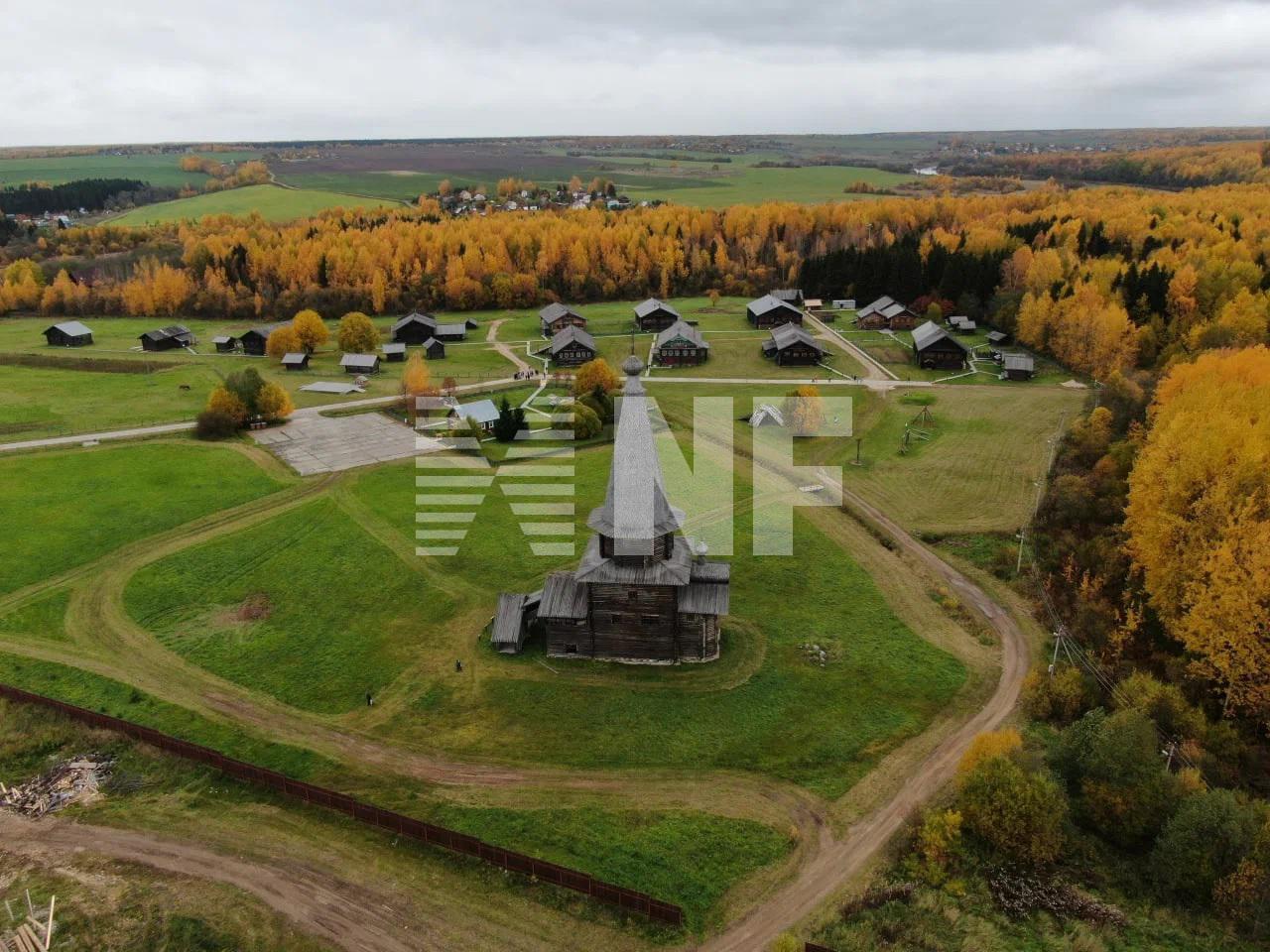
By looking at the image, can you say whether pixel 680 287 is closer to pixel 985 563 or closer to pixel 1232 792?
pixel 985 563

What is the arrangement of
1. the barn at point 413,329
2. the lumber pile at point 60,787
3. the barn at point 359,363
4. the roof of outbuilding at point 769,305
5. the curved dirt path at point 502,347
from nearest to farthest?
the lumber pile at point 60,787 < the barn at point 359,363 < the curved dirt path at point 502,347 < the barn at point 413,329 < the roof of outbuilding at point 769,305

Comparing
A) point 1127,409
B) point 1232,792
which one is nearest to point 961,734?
point 1232,792

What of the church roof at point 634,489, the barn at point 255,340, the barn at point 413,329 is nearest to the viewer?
the church roof at point 634,489

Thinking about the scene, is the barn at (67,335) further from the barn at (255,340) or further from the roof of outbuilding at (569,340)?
the roof of outbuilding at (569,340)

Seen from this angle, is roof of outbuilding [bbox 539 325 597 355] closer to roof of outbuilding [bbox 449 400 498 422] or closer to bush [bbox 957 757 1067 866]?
roof of outbuilding [bbox 449 400 498 422]

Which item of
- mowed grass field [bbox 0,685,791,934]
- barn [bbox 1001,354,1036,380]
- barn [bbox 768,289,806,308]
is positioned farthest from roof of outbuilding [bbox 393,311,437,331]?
mowed grass field [bbox 0,685,791,934]

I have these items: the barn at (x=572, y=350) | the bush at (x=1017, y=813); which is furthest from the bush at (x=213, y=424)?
the bush at (x=1017, y=813)

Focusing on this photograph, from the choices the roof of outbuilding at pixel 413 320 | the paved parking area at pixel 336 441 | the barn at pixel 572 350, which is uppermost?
the roof of outbuilding at pixel 413 320
